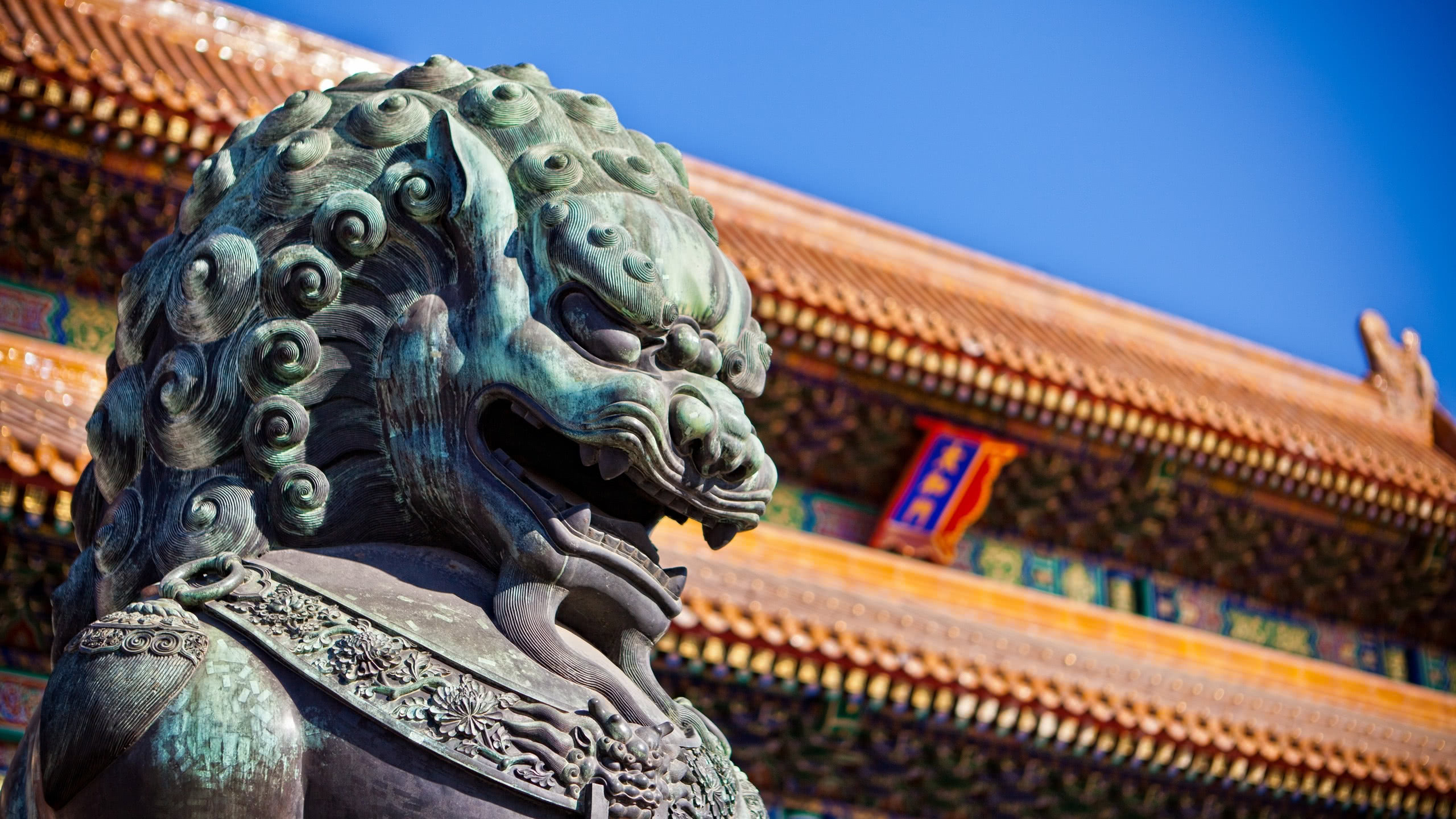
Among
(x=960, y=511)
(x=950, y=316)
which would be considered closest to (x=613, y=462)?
(x=960, y=511)

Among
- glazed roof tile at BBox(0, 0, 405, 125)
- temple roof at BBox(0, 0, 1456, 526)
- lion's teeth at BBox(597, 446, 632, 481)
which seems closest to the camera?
lion's teeth at BBox(597, 446, 632, 481)

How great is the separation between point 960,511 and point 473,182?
8595 millimetres

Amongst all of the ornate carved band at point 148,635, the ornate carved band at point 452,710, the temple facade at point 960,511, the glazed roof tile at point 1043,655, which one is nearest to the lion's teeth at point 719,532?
the ornate carved band at point 452,710

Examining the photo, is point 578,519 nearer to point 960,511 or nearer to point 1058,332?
point 960,511

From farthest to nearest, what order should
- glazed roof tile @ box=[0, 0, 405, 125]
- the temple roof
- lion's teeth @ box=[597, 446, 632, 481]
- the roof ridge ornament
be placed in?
the roof ridge ornament
the temple roof
glazed roof tile @ box=[0, 0, 405, 125]
lion's teeth @ box=[597, 446, 632, 481]

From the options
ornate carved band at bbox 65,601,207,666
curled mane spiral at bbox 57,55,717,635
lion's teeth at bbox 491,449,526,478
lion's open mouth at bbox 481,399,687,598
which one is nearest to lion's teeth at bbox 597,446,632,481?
lion's open mouth at bbox 481,399,687,598

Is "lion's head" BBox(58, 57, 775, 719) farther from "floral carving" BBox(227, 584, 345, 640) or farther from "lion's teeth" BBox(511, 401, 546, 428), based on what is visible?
"floral carving" BBox(227, 584, 345, 640)

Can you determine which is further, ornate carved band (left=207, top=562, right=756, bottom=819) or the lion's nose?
the lion's nose

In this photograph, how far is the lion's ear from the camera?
196cm

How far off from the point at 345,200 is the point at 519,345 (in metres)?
0.29

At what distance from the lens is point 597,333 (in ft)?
6.25

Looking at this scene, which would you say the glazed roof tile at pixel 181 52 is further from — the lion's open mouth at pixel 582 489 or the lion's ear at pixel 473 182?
the lion's open mouth at pixel 582 489

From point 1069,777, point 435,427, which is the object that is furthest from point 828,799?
point 435,427

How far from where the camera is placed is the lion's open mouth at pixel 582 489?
187cm
